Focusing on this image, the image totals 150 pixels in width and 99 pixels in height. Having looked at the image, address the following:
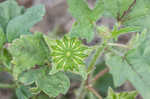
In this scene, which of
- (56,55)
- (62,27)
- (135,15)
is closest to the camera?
(56,55)

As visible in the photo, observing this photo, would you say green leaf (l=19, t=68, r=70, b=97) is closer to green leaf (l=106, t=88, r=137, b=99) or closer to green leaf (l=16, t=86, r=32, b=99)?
green leaf (l=16, t=86, r=32, b=99)

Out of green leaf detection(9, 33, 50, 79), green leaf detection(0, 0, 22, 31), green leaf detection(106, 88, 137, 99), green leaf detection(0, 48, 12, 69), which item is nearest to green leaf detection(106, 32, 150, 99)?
green leaf detection(106, 88, 137, 99)

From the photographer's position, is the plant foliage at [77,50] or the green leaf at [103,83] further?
the green leaf at [103,83]

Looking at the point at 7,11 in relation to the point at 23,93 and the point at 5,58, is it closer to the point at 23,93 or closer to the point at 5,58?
the point at 5,58

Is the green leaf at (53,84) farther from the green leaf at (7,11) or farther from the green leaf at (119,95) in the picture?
the green leaf at (7,11)

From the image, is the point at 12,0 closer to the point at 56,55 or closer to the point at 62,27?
the point at 56,55

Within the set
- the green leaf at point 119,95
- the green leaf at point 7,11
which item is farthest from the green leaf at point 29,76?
the green leaf at point 119,95

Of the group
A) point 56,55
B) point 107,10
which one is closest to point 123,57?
point 107,10
